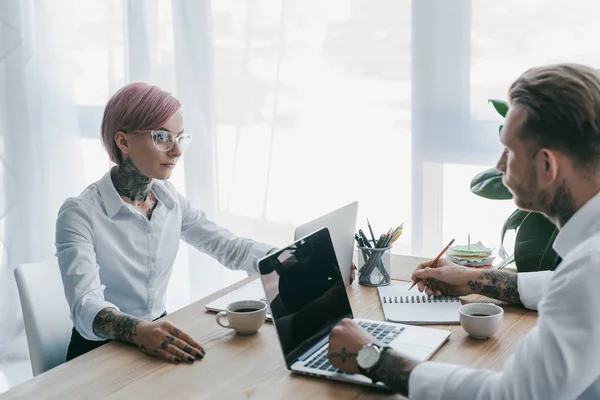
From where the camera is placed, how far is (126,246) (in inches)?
81.9

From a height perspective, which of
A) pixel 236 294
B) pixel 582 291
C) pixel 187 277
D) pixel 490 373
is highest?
pixel 582 291

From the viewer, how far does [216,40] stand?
314 centimetres

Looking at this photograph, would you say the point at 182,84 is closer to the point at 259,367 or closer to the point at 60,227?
the point at 60,227

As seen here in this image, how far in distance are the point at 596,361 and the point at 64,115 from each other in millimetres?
2950

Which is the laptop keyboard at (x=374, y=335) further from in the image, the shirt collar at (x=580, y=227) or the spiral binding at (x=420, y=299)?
the shirt collar at (x=580, y=227)

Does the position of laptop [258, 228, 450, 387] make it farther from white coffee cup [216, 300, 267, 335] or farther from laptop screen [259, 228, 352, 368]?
white coffee cup [216, 300, 267, 335]

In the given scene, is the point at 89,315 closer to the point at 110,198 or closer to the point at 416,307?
the point at 110,198

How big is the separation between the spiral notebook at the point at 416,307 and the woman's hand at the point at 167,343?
468 millimetres

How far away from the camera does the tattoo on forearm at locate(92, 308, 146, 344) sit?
160 centimetres

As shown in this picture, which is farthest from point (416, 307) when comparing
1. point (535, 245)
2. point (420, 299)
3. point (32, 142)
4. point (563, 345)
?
point (32, 142)

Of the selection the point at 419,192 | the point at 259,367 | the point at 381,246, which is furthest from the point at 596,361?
the point at 419,192

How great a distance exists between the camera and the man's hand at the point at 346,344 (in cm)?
138

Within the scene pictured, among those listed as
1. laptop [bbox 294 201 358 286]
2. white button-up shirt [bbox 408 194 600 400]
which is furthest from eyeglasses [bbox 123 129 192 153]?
white button-up shirt [bbox 408 194 600 400]

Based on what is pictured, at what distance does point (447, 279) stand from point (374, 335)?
13.4 inches
